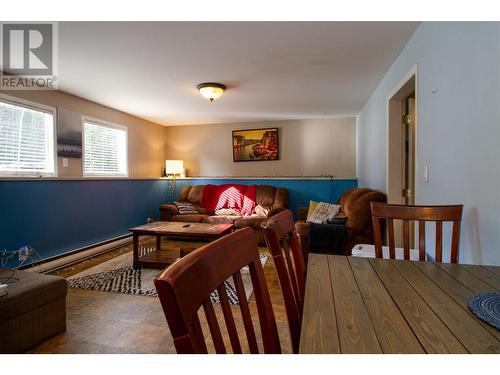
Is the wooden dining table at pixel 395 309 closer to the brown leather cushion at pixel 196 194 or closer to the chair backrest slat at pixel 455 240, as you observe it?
the chair backrest slat at pixel 455 240

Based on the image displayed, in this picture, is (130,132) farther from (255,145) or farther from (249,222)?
(249,222)

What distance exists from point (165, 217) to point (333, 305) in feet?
13.7

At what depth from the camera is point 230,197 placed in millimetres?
4996

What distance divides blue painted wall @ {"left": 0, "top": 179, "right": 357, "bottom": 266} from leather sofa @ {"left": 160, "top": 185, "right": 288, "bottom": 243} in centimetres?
36

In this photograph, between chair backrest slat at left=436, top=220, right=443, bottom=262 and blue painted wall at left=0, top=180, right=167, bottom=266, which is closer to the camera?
chair backrest slat at left=436, top=220, right=443, bottom=262

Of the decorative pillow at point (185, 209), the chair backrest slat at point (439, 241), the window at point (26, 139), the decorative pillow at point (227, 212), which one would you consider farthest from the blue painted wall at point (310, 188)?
the chair backrest slat at point (439, 241)

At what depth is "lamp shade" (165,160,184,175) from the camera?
5.46 meters

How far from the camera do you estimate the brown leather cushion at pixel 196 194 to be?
5160 mm

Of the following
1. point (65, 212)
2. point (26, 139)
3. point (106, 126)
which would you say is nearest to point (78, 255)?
point (65, 212)

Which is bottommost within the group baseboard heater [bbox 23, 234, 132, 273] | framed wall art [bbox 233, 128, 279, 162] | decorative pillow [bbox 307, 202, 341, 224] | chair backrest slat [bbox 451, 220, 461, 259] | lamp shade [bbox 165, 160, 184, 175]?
baseboard heater [bbox 23, 234, 132, 273]

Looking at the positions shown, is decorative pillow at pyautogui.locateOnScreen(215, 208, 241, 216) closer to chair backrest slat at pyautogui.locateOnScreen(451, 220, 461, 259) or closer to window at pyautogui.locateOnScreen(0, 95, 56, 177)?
window at pyautogui.locateOnScreen(0, 95, 56, 177)

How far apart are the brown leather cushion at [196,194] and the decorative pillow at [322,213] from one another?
2.30 metres

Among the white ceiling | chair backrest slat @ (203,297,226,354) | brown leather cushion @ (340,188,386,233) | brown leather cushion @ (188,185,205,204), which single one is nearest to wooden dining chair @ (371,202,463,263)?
chair backrest slat @ (203,297,226,354)

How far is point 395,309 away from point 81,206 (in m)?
3.97
